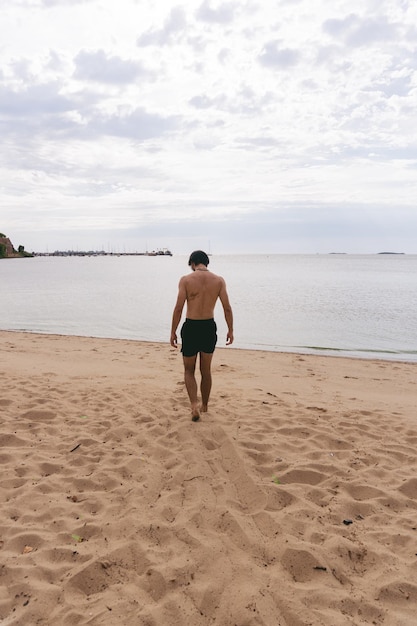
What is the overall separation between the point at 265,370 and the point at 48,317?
43.0ft

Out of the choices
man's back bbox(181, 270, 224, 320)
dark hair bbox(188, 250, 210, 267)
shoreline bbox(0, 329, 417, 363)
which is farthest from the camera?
shoreline bbox(0, 329, 417, 363)

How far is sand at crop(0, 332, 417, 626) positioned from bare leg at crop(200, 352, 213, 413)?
10.7 inches

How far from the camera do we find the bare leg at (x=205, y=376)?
16.4 ft

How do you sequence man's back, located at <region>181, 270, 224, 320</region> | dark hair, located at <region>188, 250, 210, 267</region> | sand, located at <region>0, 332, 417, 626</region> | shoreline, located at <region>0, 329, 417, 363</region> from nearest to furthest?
sand, located at <region>0, 332, 417, 626</region> → man's back, located at <region>181, 270, 224, 320</region> → dark hair, located at <region>188, 250, 210, 267</region> → shoreline, located at <region>0, 329, 417, 363</region>

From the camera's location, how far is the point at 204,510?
3.20 m

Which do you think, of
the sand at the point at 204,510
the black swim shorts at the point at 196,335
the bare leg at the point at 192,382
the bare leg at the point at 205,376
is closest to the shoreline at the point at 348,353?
the sand at the point at 204,510

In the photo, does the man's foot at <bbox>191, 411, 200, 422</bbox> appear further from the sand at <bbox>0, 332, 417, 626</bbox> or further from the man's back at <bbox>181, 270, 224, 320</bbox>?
the man's back at <bbox>181, 270, 224, 320</bbox>

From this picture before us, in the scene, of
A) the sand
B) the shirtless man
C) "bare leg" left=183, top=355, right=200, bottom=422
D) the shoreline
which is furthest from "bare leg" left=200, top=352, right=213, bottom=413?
the shoreline

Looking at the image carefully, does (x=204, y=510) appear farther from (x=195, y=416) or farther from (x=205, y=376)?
(x=205, y=376)

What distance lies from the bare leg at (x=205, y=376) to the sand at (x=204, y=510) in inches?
10.7

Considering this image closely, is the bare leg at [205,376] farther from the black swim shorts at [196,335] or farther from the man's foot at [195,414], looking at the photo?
the man's foot at [195,414]

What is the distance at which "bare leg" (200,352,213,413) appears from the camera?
5004 millimetres

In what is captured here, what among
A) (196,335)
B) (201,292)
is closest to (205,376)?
(196,335)

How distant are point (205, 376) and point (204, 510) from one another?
6.86ft
